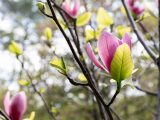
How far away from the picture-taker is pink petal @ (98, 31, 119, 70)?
64 cm

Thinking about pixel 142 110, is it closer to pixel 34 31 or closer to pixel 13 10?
pixel 34 31

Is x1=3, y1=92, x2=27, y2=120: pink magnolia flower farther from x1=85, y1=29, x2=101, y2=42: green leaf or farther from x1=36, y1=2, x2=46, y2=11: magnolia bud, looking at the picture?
x1=85, y1=29, x2=101, y2=42: green leaf

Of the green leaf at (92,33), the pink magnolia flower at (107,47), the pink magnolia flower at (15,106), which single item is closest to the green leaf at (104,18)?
the green leaf at (92,33)

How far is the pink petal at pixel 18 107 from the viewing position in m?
0.83

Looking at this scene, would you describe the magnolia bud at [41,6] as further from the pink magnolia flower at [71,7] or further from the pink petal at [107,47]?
the pink magnolia flower at [71,7]

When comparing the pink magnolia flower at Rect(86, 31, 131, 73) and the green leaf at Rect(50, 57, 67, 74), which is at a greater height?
the pink magnolia flower at Rect(86, 31, 131, 73)

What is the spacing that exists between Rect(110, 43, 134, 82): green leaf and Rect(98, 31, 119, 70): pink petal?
2cm

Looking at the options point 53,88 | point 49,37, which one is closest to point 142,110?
point 53,88

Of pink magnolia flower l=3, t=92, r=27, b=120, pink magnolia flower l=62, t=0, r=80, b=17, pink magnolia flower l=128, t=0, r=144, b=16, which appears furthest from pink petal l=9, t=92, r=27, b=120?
pink magnolia flower l=128, t=0, r=144, b=16

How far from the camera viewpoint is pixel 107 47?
0.65 metres

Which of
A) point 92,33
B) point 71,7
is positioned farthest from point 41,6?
point 92,33

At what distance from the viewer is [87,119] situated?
29.3 feet

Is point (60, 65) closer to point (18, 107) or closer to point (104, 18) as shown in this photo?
point (18, 107)

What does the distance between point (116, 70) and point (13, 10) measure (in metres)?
9.61
